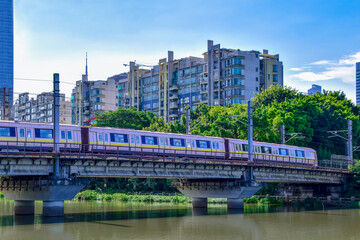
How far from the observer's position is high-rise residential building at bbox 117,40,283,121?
393 feet

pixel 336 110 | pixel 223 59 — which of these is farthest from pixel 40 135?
pixel 223 59

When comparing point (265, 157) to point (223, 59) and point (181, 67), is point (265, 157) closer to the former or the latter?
point (223, 59)

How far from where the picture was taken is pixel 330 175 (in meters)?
71.6

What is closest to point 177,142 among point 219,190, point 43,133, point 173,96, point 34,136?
point 219,190

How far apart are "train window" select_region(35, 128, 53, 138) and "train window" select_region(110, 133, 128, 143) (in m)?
6.15

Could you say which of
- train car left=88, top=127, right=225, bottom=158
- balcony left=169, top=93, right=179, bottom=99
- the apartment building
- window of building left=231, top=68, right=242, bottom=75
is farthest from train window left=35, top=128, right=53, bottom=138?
the apartment building

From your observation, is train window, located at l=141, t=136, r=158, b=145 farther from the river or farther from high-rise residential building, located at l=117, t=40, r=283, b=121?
high-rise residential building, located at l=117, t=40, r=283, b=121

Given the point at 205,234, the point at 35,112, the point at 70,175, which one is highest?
the point at 35,112

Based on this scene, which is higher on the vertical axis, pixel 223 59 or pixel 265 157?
pixel 223 59

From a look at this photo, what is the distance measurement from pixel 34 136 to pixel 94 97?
107m

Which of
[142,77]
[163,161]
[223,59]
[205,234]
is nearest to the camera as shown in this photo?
[205,234]

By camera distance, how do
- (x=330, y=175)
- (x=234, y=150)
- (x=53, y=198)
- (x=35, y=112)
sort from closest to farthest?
(x=53, y=198), (x=234, y=150), (x=330, y=175), (x=35, y=112)

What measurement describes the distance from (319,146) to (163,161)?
4720cm

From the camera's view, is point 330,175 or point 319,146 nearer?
point 330,175
